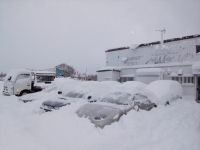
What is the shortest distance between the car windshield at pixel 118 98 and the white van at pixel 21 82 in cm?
980

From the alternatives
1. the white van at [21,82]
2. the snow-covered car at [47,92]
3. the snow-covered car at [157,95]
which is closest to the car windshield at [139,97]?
the snow-covered car at [157,95]

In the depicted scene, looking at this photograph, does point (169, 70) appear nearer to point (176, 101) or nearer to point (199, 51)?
point (199, 51)

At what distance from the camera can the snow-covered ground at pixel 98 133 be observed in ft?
13.6

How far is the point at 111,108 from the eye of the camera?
5637mm

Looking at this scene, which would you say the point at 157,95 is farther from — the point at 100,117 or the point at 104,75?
the point at 104,75

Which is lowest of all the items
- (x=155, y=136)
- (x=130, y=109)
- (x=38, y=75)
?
(x=155, y=136)

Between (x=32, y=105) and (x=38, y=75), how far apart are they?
736 centimetres

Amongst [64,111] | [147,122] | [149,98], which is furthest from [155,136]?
[64,111]

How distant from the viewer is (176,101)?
10.0 m

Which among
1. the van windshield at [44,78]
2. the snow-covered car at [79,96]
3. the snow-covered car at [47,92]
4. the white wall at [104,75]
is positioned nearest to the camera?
the snow-covered car at [79,96]

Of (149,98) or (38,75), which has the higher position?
(38,75)

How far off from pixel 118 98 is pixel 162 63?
36.0 feet

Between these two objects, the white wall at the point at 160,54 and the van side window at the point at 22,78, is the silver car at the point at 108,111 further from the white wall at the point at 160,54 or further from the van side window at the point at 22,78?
the white wall at the point at 160,54

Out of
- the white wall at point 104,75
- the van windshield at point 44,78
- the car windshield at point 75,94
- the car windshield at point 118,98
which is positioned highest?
the white wall at point 104,75
